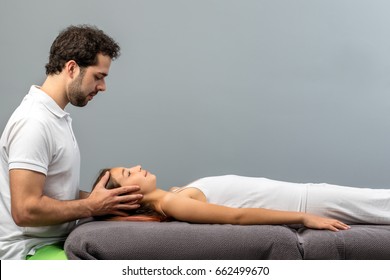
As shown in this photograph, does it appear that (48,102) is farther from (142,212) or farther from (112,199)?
(142,212)

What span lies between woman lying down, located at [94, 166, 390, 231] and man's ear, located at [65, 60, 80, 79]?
0.42 metres

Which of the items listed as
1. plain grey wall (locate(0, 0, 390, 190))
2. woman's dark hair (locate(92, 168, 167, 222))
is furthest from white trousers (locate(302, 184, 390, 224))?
plain grey wall (locate(0, 0, 390, 190))

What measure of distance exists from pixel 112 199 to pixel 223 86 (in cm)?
190

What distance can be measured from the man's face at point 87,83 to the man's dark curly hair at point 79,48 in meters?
0.02

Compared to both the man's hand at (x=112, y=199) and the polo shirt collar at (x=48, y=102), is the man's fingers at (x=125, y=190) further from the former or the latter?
the polo shirt collar at (x=48, y=102)

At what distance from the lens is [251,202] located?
101 inches

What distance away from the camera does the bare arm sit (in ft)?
6.82

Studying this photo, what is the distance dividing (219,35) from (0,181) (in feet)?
6.96

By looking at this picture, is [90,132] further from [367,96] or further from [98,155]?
[367,96]

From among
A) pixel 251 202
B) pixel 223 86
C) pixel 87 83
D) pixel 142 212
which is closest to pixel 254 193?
pixel 251 202

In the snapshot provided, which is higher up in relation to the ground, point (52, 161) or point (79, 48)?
point (79, 48)

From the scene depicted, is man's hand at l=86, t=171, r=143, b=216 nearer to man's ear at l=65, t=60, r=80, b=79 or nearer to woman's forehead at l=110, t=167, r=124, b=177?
woman's forehead at l=110, t=167, r=124, b=177

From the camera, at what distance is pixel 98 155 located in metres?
3.99

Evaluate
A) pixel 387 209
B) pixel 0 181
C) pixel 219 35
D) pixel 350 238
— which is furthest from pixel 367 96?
pixel 0 181
